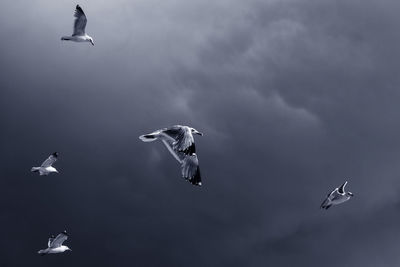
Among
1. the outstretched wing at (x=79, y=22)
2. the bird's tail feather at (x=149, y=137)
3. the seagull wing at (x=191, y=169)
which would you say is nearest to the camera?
the seagull wing at (x=191, y=169)

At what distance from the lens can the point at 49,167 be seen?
168 feet

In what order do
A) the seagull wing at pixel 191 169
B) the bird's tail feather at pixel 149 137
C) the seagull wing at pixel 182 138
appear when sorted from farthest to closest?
the bird's tail feather at pixel 149 137 < the seagull wing at pixel 191 169 < the seagull wing at pixel 182 138

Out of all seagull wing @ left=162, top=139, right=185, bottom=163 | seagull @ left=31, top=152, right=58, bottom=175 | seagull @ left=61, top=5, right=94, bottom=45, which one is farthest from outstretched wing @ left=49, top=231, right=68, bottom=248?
seagull wing @ left=162, top=139, right=185, bottom=163

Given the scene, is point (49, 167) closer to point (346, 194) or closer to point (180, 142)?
point (346, 194)

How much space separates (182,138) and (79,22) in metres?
26.1

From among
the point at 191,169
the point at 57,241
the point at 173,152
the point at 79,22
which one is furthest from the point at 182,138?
the point at 57,241

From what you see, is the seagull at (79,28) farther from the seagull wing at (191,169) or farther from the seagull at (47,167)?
the seagull wing at (191,169)

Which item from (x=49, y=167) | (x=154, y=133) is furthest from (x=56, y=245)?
(x=154, y=133)

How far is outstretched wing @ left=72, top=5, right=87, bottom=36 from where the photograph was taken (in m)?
48.2

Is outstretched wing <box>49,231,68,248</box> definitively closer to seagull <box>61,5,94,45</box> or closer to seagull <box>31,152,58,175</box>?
seagull <box>31,152,58,175</box>

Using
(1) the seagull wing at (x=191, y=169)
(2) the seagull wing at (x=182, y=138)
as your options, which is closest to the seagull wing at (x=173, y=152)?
(1) the seagull wing at (x=191, y=169)

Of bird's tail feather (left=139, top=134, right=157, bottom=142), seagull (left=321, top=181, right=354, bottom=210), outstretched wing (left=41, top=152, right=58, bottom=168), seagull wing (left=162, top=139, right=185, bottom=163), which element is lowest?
seagull wing (left=162, top=139, right=185, bottom=163)

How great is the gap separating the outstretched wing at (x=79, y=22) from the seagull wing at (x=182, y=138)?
78.0 ft

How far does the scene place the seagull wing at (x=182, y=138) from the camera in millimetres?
26141
